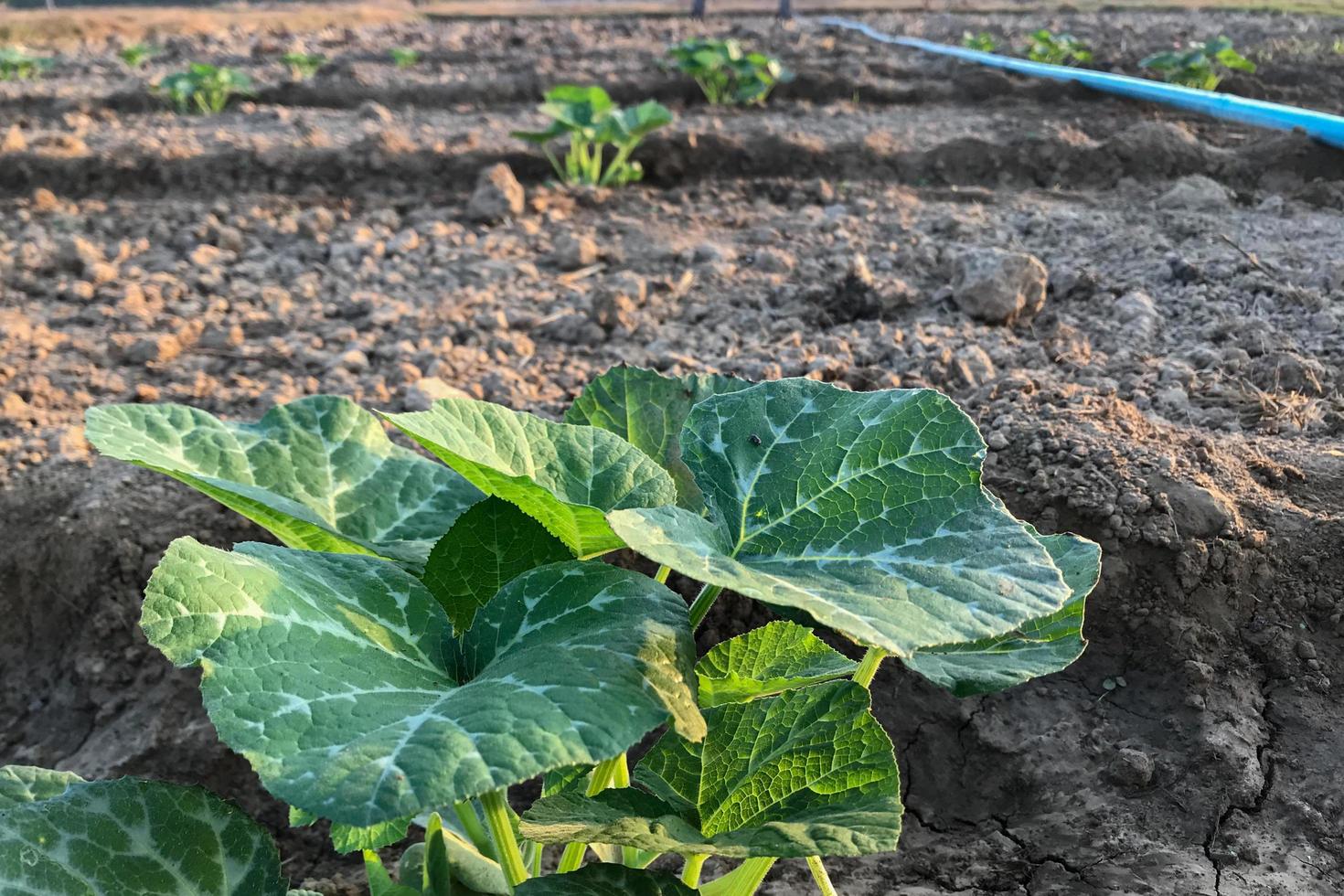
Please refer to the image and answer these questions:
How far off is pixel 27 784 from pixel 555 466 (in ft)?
2.13

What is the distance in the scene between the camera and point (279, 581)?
95cm

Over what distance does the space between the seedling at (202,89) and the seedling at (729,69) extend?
9.12ft

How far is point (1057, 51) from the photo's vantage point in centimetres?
735

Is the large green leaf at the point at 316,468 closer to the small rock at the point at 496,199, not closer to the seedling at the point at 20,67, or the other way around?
the small rock at the point at 496,199

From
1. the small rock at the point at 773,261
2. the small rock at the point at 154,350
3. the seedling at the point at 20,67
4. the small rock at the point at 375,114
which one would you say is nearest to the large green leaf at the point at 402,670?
the small rock at the point at 154,350

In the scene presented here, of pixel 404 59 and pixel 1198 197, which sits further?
pixel 404 59

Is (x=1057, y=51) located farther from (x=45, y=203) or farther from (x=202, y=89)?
(x=45, y=203)

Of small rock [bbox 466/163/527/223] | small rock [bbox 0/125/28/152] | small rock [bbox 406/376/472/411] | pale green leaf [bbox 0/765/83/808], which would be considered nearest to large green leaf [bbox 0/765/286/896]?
pale green leaf [bbox 0/765/83/808]

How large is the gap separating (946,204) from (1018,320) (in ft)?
4.20

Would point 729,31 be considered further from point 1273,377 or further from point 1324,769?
point 1324,769

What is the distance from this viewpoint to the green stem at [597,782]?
43.5 inches

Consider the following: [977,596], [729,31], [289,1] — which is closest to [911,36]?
[729,31]

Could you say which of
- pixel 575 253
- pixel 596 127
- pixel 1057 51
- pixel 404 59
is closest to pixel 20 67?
pixel 404 59

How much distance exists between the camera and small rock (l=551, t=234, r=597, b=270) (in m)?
3.38
